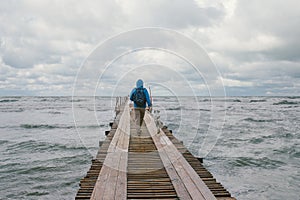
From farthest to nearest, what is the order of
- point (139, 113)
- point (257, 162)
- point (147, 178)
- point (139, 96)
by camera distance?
point (257, 162), point (139, 113), point (139, 96), point (147, 178)

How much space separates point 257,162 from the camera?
40.4 ft

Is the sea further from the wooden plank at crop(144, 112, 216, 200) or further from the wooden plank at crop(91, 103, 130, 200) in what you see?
the wooden plank at crop(144, 112, 216, 200)

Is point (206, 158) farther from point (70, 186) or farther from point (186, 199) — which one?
point (186, 199)

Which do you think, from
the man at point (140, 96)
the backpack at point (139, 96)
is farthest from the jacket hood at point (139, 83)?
the backpack at point (139, 96)

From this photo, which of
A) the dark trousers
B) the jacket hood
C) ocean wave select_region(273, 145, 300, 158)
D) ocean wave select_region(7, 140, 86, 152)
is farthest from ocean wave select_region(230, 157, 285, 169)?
ocean wave select_region(7, 140, 86, 152)

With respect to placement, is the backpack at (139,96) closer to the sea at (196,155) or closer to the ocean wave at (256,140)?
the sea at (196,155)

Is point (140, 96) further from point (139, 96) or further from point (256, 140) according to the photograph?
point (256, 140)

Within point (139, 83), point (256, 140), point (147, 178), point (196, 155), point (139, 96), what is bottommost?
point (196, 155)

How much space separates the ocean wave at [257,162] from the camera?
11.8 meters

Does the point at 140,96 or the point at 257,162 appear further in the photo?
the point at 257,162

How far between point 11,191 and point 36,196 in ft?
3.19

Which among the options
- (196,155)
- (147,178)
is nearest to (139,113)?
(147,178)

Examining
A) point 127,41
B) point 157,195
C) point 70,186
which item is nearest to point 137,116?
point 127,41

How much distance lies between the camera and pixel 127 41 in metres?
9.02
